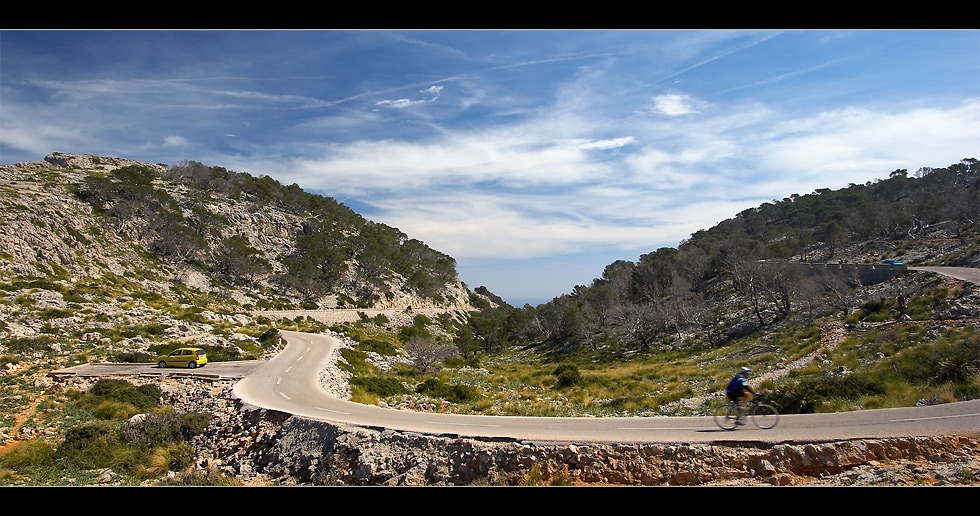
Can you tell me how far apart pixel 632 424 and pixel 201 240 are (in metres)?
61.2

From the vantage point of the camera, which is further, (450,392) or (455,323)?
(455,323)

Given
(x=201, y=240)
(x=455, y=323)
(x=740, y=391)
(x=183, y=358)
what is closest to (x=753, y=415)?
(x=740, y=391)

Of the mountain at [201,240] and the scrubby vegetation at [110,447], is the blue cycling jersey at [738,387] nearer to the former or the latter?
the scrubby vegetation at [110,447]

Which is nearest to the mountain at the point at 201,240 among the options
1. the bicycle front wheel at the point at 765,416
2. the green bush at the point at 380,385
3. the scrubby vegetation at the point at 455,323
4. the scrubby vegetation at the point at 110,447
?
the scrubby vegetation at the point at 455,323

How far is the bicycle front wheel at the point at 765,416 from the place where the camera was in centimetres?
1054

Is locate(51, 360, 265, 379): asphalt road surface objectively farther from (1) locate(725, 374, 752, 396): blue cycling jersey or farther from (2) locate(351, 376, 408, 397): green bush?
(1) locate(725, 374, 752, 396): blue cycling jersey

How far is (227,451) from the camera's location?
13.6 metres

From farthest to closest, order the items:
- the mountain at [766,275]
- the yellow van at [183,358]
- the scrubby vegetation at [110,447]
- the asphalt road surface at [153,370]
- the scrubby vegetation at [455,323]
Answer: the mountain at [766,275] < the yellow van at [183,358] < the asphalt road surface at [153,370] < the scrubby vegetation at [455,323] < the scrubby vegetation at [110,447]

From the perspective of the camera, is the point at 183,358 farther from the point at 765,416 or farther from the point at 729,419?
the point at 765,416

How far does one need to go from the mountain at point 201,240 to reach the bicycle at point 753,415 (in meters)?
46.8

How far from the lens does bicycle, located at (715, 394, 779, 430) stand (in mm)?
10570

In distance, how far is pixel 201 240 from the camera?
55500 mm
